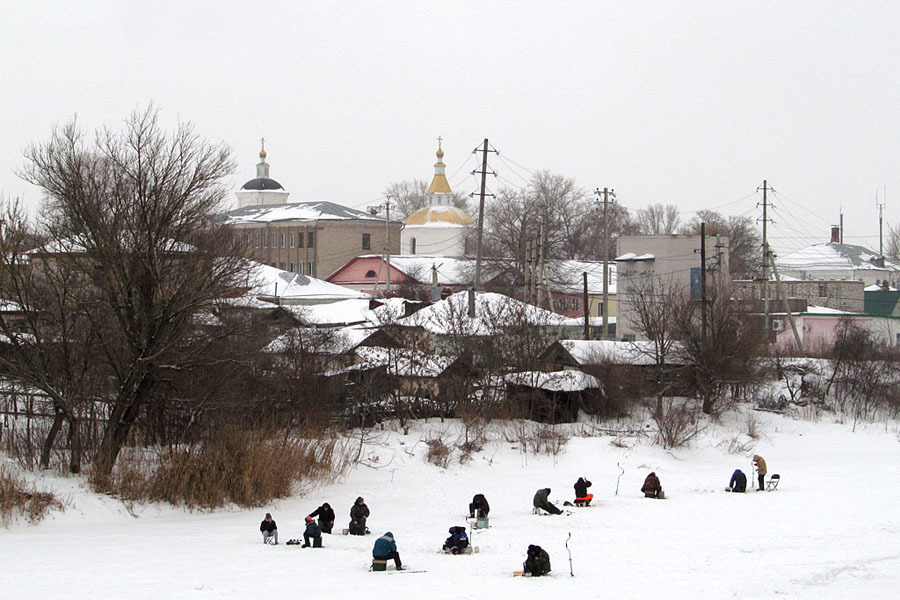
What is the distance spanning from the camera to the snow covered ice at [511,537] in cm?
1557

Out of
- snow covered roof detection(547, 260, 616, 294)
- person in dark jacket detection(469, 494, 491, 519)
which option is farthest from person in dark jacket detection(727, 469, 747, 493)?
snow covered roof detection(547, 260, 616, 294)

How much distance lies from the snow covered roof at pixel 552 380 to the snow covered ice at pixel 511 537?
438cm

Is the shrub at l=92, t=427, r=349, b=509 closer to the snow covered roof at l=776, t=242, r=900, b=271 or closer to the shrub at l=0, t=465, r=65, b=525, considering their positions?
the shrub at l=0, t=465, r=65, b=525

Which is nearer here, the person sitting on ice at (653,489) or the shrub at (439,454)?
the person sitting on ice at (653,489)

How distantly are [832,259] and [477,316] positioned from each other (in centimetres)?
6163

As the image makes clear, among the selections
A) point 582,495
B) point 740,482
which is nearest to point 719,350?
point 740,482

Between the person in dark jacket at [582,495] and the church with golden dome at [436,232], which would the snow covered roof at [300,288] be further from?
the person in dark jacket at [582,495]

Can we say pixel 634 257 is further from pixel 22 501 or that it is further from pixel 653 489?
pixel 22 501

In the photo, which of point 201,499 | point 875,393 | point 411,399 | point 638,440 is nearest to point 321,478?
point 201,499

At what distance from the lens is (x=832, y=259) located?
94.3 m

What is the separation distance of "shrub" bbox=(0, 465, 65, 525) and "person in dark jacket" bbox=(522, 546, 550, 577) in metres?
10.9

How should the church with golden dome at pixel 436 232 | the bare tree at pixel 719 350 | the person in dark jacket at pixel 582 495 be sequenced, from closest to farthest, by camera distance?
the person in dark jacket at pixel 582 495
the bare tree at pixel 719 350
the church with golden dome at pixel 436 232

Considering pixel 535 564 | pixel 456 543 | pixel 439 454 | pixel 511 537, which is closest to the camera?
pixel 535 564

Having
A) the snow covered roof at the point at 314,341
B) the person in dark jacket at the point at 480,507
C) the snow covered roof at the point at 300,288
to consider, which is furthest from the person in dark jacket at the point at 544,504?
the snow covered roof at the point at 300,288
